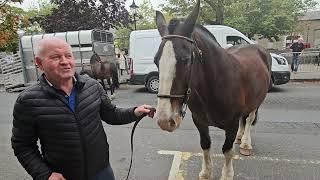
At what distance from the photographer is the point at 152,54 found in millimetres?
12633

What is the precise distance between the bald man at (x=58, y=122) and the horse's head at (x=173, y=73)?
535 mm

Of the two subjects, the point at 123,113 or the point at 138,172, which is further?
the point at 138,172

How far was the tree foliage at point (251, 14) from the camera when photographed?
79.6 feet

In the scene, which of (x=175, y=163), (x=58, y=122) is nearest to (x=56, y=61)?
(x=58, y=122)

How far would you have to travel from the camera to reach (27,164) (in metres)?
2.22

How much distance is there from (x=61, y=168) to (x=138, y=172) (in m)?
2.50

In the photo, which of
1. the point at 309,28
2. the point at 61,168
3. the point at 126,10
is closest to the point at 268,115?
the point at 61,168

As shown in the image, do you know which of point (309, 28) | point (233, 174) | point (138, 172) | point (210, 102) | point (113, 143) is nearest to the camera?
point (210, 102)

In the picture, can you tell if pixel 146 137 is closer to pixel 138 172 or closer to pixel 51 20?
pixel 138 172

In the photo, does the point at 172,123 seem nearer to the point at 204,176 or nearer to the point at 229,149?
the point at 229,149

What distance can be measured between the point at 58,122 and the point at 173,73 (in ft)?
3.14

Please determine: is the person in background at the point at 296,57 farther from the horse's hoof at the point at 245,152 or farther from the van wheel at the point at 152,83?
the horse's hoof at the point at 245,152

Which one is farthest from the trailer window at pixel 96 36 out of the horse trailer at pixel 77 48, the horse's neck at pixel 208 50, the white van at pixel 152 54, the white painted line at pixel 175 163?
the horse's neck at pixel 208 50

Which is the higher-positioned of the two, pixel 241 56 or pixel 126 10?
pixel 126 10
